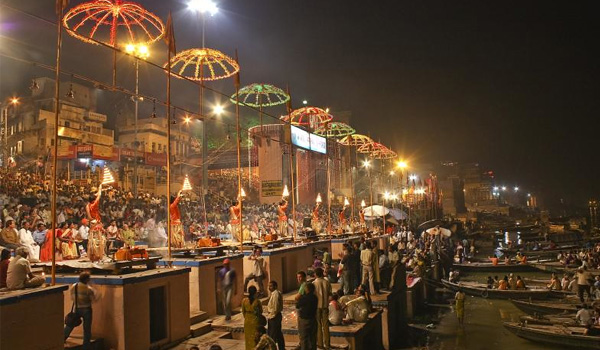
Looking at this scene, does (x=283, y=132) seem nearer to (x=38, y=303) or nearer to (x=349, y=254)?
(x=349, y=254)

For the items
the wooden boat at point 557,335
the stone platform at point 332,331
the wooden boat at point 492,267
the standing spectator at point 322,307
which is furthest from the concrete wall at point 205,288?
the wooden boat at point 492,267

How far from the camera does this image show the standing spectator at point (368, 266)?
57.8 feet

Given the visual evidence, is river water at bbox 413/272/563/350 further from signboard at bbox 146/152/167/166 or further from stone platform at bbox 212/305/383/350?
signboard at bbox 146/152/167/166

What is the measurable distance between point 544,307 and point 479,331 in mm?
4120

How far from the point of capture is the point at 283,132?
151ft

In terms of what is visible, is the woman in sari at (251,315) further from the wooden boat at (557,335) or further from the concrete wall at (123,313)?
the wooden boat at (557,335)

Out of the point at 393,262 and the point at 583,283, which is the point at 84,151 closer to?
the point at 393,262

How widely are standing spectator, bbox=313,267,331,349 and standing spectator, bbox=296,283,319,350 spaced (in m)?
1.26

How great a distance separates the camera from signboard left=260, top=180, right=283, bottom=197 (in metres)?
43.9

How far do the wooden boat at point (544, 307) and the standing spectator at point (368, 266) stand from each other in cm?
1131

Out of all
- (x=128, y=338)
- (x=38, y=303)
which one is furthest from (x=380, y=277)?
(x=38, y=303)

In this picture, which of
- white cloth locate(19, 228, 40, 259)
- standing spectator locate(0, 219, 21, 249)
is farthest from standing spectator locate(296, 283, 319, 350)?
white cloth locate(19, 228, 40, 259)

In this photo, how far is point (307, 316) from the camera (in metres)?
10.4

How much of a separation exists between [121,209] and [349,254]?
54.4 ft
